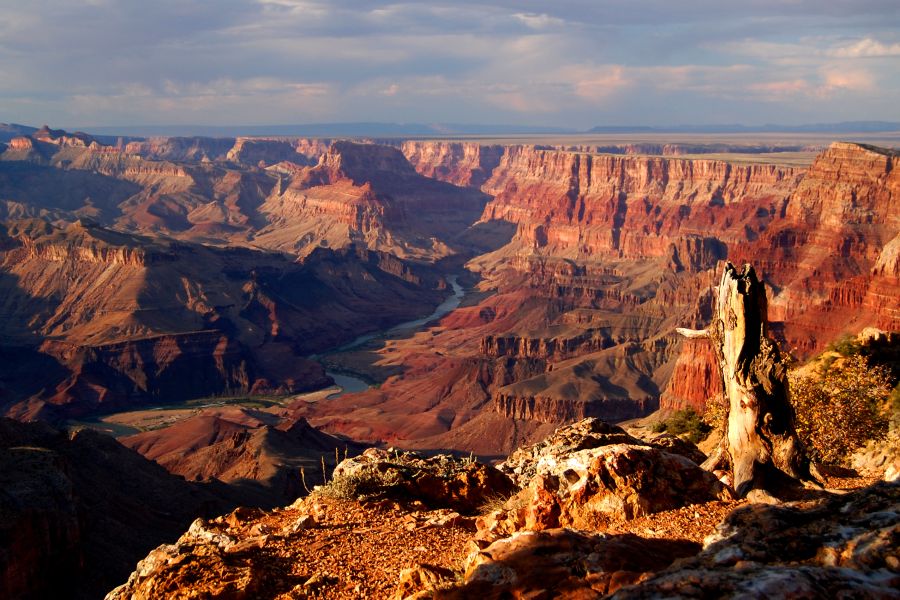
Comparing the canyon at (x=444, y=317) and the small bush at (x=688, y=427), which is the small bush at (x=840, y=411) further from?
the canyon at (x=444, y=317)

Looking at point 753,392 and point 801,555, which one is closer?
point 801,555

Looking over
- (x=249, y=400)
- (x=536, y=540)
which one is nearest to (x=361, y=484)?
(x=536, y=540)

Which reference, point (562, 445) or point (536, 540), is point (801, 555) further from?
point (562, 445)

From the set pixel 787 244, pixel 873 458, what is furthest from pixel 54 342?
pixel 873 458

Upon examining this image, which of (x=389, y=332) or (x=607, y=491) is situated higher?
(x=607, y=491)

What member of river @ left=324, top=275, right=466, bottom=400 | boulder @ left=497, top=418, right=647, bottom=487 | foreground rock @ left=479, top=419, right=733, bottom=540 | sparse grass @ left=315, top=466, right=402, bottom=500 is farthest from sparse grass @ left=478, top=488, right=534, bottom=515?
river @ left=324, top=275, right=466, bottom=400

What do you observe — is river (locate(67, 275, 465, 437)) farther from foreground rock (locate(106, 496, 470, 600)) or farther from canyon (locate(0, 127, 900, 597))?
foreground rock (locate(106, 496, 470, 600))
